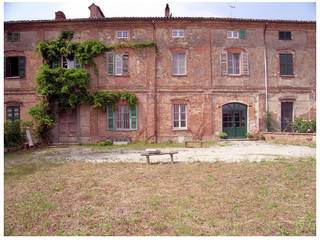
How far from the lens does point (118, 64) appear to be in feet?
46.4

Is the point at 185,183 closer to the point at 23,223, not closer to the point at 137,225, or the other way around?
the point at 137,225

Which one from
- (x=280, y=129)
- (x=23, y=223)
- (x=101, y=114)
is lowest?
(x=23, y=223)

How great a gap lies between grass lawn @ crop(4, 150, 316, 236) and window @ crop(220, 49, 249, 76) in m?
9.43

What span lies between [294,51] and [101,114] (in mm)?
A: 14855

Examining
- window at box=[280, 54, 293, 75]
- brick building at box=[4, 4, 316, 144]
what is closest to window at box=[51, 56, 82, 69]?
brick building at box=[4, 4, 316, 144]

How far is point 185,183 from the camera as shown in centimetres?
506

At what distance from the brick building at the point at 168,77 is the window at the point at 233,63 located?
0.07m

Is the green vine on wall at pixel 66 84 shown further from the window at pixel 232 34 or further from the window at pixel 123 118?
the window at pixel 232 34

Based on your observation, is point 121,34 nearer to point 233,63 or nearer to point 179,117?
point 179,117

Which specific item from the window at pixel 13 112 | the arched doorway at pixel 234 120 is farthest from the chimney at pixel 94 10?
the arched doorway at pixel 234 120

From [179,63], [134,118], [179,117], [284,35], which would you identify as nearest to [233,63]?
[179,63]

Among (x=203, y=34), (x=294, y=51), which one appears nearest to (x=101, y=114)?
(x=203, y=34)

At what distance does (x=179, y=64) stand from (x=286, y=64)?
26.3ft

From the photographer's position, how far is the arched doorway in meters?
14.4
